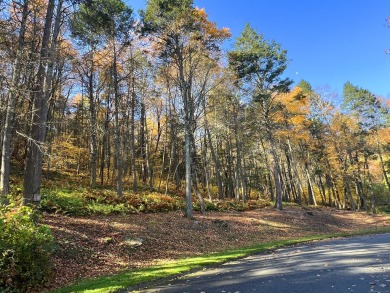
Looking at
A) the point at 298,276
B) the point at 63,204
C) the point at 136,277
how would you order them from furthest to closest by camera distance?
1. the point at 63,204
2. the point at 136,277
3. the point at 298,276

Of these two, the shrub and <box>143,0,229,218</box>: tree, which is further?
<box>143,0,229,218</box>: tree

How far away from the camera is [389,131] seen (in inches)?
1291

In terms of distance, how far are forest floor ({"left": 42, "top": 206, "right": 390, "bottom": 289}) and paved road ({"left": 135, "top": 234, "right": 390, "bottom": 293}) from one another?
3002 millimetres

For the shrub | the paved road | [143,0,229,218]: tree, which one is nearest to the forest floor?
the shrub

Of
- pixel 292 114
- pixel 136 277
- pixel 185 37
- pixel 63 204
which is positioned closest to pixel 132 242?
pixel 136 277

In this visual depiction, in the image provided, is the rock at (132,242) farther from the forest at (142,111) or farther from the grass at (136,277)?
the forest at (142,111)

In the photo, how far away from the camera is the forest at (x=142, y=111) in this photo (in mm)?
9680

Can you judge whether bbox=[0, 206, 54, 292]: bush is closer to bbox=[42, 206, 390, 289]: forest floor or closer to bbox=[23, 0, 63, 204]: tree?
bbox=[42, 206, 390, 289]: forest floor

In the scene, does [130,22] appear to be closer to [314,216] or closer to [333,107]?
[314,216]

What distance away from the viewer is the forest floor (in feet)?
29.6

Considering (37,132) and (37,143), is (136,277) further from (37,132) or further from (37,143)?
(37,132)

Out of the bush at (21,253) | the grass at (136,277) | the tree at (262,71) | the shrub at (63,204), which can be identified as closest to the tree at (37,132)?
the bush at (21,253)

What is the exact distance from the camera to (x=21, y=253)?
6.61 metres

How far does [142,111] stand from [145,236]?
53.0 feet
